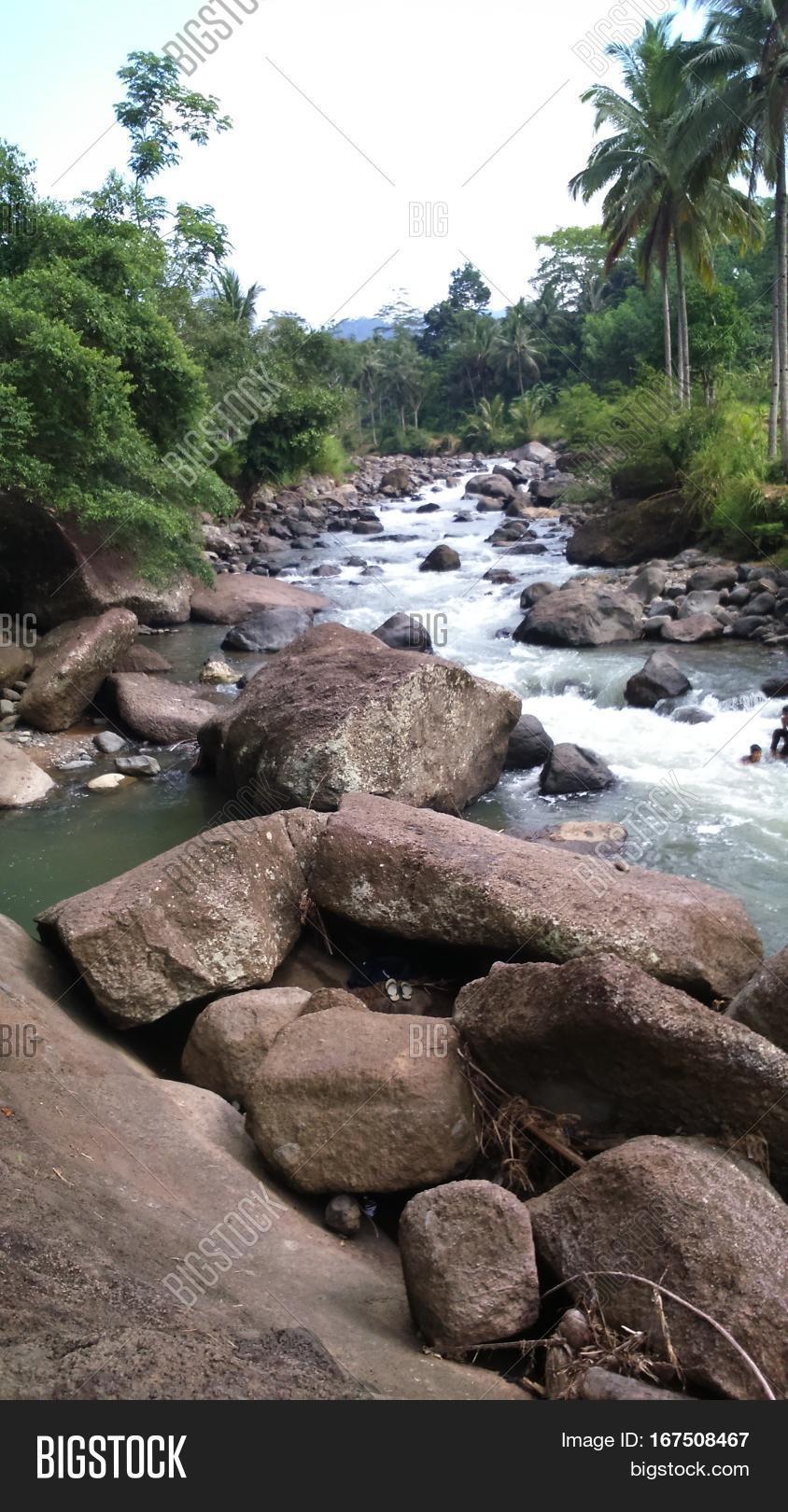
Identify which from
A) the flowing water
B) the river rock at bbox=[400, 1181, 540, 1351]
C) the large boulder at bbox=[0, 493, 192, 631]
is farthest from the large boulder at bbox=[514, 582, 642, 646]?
the river rock at bbox=[400, 1181, 540, 1351]

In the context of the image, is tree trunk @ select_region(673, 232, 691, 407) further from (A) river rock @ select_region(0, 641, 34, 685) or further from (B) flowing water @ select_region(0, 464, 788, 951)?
(A) river rock @ select_region(0, 641, 34, 685)

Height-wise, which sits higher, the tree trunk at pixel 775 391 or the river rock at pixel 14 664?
the tree trunk at pixel 775 391

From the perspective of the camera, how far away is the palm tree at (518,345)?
6939 centimetres

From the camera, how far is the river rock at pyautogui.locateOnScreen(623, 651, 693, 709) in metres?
14.1

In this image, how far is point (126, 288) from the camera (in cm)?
1688

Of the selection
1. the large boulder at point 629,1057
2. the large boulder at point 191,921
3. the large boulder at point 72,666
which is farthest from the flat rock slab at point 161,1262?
the large boulder at point 72,666

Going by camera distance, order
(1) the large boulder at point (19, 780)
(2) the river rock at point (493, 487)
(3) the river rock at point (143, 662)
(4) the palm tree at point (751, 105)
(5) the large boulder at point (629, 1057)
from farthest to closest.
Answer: (2) the river rock at point (493, 487), (4) the palm tree at point (751, 105), (3) the river rock at point (143, 662), (1) the large boulder at point (19, 780), (5) the large boulder at point (629, 1057)

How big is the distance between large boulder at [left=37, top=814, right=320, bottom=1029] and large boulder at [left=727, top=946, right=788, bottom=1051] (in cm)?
304

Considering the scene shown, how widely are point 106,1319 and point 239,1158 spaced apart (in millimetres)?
1956

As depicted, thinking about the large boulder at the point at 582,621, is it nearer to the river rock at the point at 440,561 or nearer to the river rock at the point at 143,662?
the river rock at the point at 143,662

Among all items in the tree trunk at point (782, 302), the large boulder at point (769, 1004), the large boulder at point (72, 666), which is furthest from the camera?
the tree trunk at point (782, 302)

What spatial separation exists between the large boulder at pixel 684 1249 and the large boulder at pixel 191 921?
284 centimetres

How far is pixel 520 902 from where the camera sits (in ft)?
21.8
